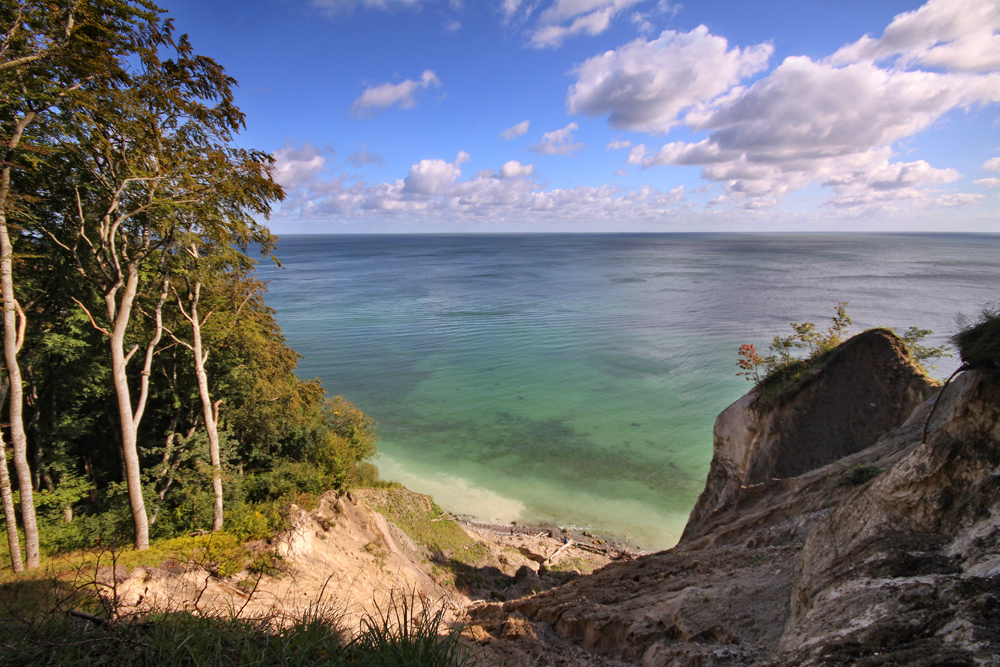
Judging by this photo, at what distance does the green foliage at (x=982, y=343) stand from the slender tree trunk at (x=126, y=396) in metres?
14.8

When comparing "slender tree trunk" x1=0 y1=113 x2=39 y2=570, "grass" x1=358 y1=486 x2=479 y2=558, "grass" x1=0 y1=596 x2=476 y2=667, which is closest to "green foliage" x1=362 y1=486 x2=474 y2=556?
"grass" x1=358 y1=486 x2=479 y2=558

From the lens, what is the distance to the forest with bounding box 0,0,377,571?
821 centimetres

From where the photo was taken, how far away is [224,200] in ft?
36.4

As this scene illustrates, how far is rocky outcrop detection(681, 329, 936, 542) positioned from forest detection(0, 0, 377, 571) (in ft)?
50.5

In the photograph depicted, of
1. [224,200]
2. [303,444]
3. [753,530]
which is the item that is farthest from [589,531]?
[224,200]

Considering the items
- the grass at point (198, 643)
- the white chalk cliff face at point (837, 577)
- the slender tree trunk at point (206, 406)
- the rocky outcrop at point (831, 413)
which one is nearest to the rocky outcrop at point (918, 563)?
the white chalk cliff face at point (837, 577)

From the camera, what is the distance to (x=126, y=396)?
10.2 metres

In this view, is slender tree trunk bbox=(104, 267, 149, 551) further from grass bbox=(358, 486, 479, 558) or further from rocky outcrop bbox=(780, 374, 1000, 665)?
rocky outcrop bbox=(780, 374, 1000, 665)

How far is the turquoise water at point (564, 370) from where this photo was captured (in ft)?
77.3

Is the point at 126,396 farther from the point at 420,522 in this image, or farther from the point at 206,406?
the point at 420,522

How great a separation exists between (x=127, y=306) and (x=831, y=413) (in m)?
20.8

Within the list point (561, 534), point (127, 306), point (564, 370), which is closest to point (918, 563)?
point (127, 306)

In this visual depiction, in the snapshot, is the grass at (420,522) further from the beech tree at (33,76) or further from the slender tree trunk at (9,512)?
the beech tree at (33,76)

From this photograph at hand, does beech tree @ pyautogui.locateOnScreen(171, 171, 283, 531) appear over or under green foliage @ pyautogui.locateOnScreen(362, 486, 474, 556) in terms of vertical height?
over
